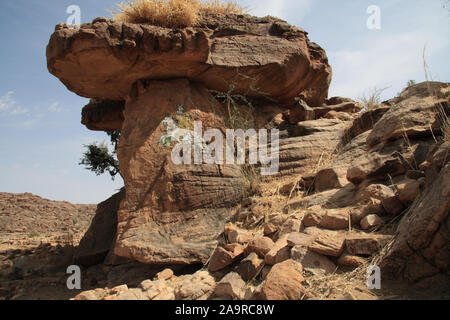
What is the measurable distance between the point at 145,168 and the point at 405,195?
10.4 feet

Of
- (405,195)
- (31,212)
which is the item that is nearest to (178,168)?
(405,195)

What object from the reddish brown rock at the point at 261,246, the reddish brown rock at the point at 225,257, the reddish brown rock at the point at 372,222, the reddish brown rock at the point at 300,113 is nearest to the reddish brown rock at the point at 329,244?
the reddish brown rock at the point at 372,222

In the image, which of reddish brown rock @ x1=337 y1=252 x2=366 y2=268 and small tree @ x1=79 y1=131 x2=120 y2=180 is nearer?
reddish brown rock @ x1=337 y1=252 x2=366 y2=268

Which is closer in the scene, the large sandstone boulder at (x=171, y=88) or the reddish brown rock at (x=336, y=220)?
the reddish brown rock at (x=336, y=220)

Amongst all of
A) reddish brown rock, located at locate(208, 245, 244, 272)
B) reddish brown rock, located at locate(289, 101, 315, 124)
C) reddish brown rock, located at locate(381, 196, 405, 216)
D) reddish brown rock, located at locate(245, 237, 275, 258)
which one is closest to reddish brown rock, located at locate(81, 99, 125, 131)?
reddish brown rock, located at locate(289, 101, 315, 124)

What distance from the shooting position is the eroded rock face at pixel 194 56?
421cm

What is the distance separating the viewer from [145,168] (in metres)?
4.36

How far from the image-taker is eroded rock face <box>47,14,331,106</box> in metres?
4.21

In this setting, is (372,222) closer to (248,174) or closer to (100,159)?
(248,174)

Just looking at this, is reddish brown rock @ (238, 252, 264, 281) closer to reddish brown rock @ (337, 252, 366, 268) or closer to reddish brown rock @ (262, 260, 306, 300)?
reddish brown rock @ (262, 260, 306, 300)

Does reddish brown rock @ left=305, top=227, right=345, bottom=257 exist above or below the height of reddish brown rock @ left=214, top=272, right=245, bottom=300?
above

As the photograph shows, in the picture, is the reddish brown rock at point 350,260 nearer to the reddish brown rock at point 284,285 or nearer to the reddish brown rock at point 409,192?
the reddish brown rock at point 284,285

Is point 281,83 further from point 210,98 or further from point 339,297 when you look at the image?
point 339,297

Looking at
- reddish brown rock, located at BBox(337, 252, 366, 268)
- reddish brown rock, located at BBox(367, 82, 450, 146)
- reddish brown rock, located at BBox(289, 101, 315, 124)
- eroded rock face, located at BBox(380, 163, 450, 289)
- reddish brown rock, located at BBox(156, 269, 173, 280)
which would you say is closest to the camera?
eroded rock face, located at BBox(380, 163, 450, 289)
